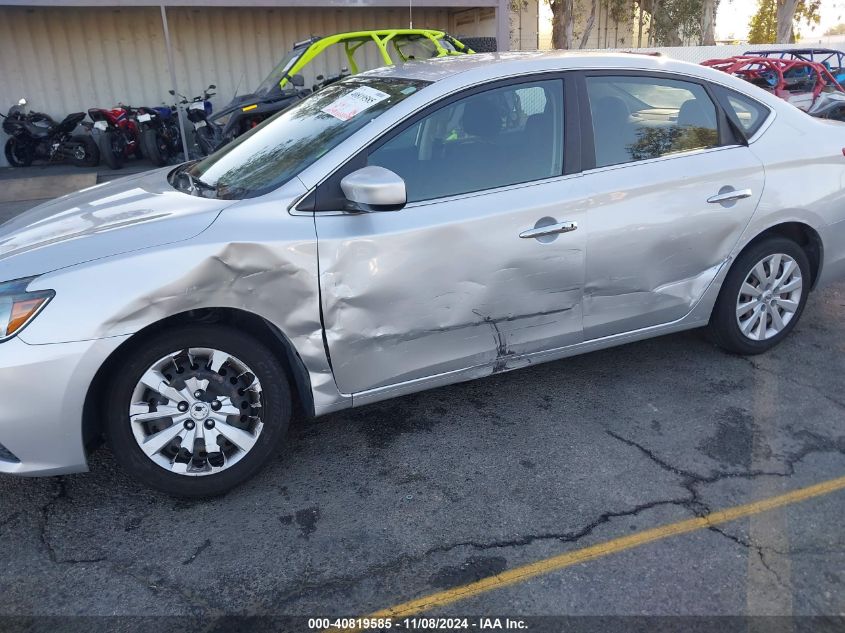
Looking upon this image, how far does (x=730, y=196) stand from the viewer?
3791 millimetres

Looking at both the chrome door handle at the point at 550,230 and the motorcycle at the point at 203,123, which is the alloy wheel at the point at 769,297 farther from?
the motorcycle at the point at 203,123

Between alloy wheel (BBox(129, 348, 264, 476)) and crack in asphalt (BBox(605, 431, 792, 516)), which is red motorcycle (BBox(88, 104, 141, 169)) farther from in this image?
crack in asphalt (BBox(605, 431, 792, 516))

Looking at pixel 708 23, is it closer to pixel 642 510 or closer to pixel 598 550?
pixel 642 510

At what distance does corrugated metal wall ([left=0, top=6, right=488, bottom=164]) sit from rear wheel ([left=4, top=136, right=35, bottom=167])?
19.2 inches

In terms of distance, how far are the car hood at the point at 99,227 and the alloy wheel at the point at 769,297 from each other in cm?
289

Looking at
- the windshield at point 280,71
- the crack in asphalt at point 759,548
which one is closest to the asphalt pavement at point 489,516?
the crack in asphalt at point 759,548

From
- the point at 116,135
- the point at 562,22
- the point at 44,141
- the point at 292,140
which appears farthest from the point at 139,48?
the point at 562,22

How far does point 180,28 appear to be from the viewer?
42.1 feet

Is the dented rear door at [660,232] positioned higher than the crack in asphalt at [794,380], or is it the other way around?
the dented rear door at [660,232]

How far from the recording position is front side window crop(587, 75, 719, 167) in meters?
3.61

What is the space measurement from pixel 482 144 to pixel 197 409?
175cm

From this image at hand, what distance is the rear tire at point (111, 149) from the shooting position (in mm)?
10906

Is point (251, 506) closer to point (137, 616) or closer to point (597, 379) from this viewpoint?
point (137, 616)

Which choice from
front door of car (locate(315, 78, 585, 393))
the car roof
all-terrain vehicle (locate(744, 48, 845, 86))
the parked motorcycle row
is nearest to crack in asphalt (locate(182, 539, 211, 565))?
front door of car (locate(315, 78, 585, 393))
